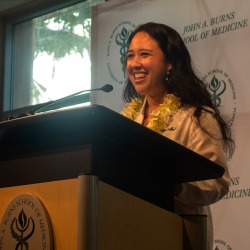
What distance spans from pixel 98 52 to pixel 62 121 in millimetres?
2812

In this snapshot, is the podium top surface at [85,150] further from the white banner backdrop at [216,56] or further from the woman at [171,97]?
the white banner backdrop at [216,56]

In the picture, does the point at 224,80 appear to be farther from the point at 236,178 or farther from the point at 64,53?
the point at 64,53

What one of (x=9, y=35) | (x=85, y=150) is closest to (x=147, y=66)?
(x=85, y=150)

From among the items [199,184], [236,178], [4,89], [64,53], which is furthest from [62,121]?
[4,89]

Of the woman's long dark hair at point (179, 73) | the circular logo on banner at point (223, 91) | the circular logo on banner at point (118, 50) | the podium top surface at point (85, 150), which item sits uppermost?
the circular logo on banner at point (118, 50)

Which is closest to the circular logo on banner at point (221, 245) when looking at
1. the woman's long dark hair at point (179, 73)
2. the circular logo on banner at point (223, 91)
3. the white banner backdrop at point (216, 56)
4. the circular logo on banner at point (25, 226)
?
the white banner backdrop at point (216, 56)

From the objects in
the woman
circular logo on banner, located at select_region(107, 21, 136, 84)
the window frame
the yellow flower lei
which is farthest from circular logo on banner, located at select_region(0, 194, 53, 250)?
the window frame

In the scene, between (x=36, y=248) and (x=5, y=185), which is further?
(x=5, y=185)

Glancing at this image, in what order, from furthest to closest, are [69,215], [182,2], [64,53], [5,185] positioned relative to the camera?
[64,53] < [182,2] < [5,185] < [69,215]

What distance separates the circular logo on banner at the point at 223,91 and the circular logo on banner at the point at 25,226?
206 centimetres

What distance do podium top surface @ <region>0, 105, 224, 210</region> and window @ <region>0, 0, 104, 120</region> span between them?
3053mm

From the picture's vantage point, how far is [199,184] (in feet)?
5.39

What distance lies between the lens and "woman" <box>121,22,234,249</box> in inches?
75.1

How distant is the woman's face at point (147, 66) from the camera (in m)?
2.17
